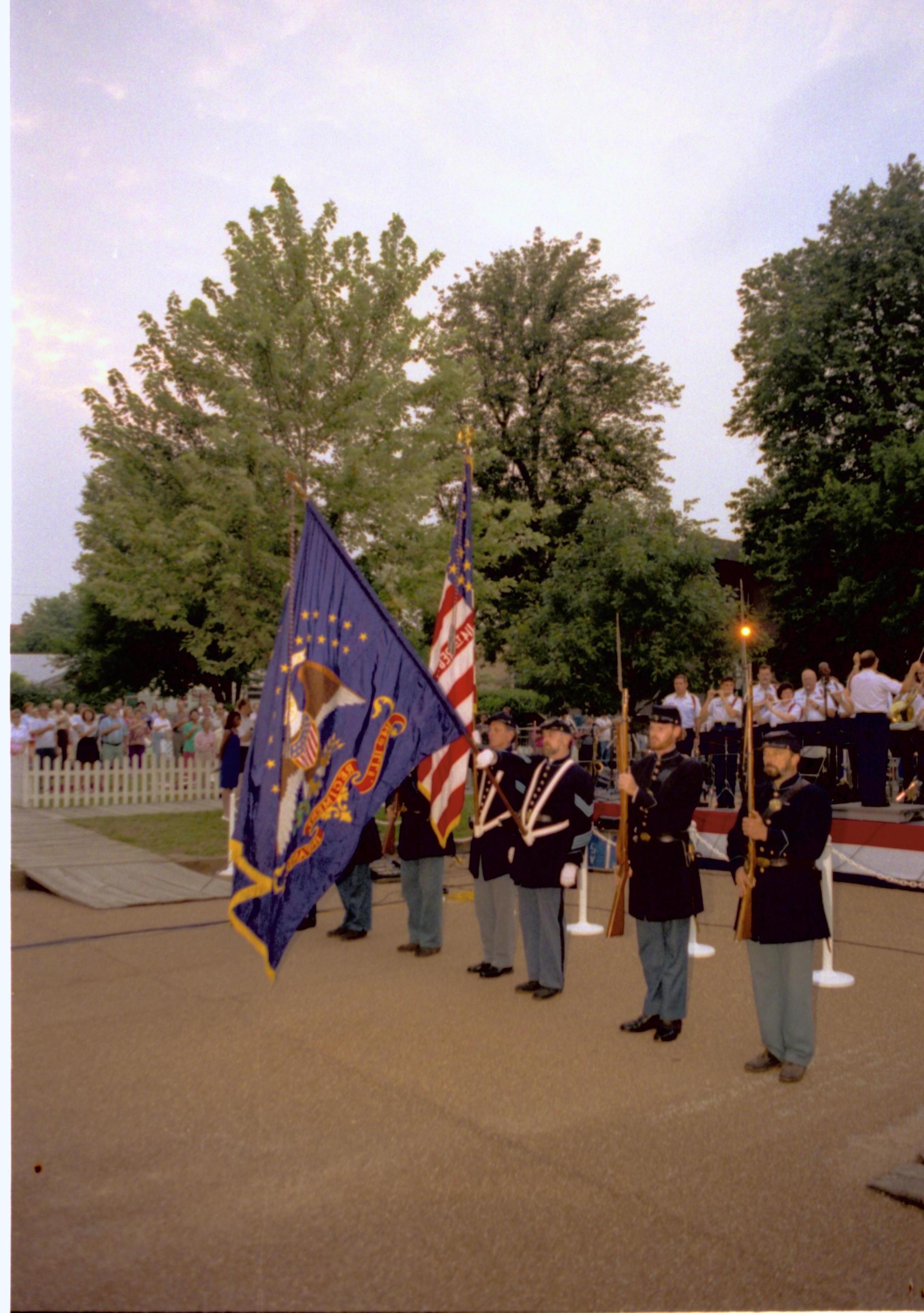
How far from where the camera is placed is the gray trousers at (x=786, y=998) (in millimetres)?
5363

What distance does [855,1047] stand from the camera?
19.3 feet

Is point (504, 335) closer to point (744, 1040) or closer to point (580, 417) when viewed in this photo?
point (580, 417)

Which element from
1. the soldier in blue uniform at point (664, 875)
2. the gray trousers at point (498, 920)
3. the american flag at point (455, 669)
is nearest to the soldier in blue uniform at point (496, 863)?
the gray trousers at point (498, 920)

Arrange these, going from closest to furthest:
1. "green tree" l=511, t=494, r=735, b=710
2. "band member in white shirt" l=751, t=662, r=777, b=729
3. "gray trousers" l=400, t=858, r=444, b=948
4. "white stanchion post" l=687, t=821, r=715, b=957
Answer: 1. "white stanchion post" l=687, t=821, r=715, b=957
2. "gray trousers" l=400, t=858, r=444, b=948
3. "band member in white shirt" l=751, t=662, r=777, b=729
4. "green tree" l=511, t=494, r=735, b=710

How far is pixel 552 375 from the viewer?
3481 centimetres

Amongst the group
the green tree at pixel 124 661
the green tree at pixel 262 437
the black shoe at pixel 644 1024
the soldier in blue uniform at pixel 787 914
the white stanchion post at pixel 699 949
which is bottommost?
the white stanchion post at pixel 699 949

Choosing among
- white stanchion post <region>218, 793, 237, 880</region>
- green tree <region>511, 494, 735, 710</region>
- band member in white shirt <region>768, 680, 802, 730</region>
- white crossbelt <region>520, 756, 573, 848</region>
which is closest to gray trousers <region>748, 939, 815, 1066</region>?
white crossbelt <region>520, 756, 573, 848</region>

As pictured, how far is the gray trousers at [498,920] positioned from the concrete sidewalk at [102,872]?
159 inches

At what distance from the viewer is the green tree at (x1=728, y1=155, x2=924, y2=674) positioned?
81.6 ft

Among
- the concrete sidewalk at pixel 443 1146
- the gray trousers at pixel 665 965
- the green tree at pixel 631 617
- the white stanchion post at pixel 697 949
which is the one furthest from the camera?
the green tree at pixel 631 617

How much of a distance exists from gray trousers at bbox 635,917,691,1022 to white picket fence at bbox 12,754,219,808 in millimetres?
13588

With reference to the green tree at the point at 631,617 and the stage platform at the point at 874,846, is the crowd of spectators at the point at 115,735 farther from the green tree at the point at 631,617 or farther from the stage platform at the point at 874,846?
the green tree at the point at 631,617

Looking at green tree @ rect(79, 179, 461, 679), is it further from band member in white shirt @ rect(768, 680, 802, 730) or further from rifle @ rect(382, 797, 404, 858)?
rifle @ rect(382, 797, 404, 858)

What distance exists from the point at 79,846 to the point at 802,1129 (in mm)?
10890
